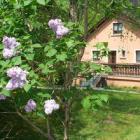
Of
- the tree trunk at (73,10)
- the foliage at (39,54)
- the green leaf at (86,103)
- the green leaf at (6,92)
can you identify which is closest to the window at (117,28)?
the tree trunk at (73,10)

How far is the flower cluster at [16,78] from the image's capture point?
4848 millimetres

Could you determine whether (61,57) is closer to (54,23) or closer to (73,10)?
(54,23)

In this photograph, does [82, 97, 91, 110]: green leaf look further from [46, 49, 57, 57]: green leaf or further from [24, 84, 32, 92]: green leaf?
[24, 84, 32, 92]: green leaf

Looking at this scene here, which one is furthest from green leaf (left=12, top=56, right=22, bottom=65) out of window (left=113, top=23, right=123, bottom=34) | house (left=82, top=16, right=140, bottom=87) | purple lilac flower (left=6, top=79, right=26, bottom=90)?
window (left=113, top=23, right=123, bottom=34)

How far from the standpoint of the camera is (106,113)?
706 inches

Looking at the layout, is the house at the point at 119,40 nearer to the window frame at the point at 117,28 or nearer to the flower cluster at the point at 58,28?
the window frame at the point at 117,28

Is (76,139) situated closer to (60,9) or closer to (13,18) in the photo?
(60,9)

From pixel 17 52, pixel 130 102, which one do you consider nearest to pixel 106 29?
pixel 130 102

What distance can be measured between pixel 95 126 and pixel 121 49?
2404cm

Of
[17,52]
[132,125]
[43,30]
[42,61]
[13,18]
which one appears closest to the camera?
[17,52]

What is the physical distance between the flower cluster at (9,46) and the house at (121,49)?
31.2 m

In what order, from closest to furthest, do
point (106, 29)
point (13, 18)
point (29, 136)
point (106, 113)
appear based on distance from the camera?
point (13, 18)
point (29, 136)
point (106, 113)
point (106, 29)

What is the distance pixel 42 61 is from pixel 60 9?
2293 mm

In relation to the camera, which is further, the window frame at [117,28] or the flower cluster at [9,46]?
the window frame at [117,28]
